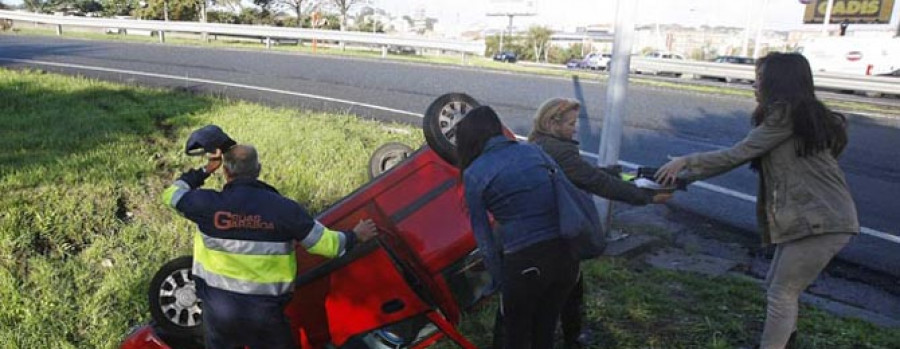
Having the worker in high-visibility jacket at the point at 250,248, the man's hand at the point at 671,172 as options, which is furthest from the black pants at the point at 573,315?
the worker in high-visibility jacket at the point at 250,248

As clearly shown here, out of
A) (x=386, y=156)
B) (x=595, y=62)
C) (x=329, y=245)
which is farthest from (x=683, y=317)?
(x=595, y=62)

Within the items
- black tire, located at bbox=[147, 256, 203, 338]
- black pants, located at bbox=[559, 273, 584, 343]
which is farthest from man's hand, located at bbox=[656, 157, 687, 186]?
black tire, located at bbox=[147, 256, 203, 338]

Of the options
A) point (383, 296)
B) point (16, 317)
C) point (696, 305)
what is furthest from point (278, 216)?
point (696, 305)

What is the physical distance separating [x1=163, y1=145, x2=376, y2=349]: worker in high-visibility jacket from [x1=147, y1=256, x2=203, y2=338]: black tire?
52 cm

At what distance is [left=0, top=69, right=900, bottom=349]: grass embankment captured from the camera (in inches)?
151

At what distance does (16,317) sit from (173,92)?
6.06 metres

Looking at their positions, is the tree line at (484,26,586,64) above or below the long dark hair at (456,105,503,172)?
below

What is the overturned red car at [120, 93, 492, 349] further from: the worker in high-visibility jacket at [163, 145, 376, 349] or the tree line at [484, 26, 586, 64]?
the tree line at [484, 26, 586, 64]

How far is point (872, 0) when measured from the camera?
35.0m

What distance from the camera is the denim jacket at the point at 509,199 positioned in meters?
2.70

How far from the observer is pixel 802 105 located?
118 inches

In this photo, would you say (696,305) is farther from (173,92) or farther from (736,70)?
(736,70)

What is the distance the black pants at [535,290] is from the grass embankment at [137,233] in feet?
2.83

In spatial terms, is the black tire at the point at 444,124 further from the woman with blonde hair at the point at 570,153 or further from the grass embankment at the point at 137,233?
the grass embankment at the point at 137,233
